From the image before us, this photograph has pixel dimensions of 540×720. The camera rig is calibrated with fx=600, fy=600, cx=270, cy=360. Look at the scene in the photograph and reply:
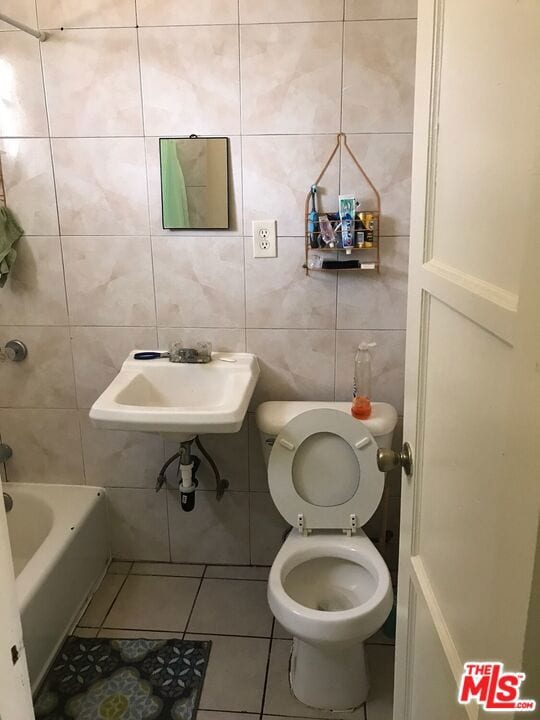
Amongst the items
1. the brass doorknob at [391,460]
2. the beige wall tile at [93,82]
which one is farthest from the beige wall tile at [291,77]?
the brass doorknob at [391,460]

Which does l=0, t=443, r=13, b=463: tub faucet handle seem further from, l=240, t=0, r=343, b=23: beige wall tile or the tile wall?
l=240, t=0, r=343, b=23: beige wall tile

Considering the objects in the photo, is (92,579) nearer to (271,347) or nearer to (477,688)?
(271,347)

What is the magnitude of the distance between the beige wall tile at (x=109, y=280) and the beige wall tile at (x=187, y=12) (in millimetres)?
697

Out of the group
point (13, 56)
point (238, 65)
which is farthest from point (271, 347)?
point (13, 56)

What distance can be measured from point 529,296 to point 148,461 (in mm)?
1987

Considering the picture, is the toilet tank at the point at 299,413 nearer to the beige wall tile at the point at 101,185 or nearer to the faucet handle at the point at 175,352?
the faucet handle at the point at 175,352

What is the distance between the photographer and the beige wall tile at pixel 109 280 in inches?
83.7

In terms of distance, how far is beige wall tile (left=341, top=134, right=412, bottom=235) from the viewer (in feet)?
6.40

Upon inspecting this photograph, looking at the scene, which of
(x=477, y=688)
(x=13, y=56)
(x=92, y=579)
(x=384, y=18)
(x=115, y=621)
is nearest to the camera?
(x=477, y=688)

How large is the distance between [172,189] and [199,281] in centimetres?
32

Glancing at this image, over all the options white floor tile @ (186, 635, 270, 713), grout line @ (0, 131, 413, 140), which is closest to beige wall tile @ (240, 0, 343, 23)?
grout line @ (0, 131, 413, 140)

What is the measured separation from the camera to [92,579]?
7.52 ft

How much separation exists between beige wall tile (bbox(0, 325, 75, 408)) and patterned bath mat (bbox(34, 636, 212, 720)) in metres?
0.87

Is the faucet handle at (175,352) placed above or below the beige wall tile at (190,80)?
below
